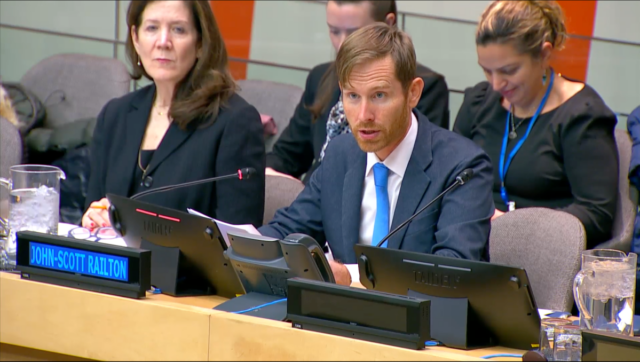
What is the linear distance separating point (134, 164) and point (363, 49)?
94 cm

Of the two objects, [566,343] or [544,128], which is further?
[544,128]

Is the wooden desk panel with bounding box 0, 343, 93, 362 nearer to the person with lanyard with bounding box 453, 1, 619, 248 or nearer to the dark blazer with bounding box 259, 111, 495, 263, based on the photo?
the dark blazer with bounding box 259, 111, 495, 263

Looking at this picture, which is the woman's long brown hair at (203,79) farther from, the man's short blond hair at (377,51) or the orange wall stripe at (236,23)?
the orange wall stripe at (236,23)

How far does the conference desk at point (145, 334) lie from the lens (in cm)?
148

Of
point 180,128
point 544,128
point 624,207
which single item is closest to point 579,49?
point 544,128

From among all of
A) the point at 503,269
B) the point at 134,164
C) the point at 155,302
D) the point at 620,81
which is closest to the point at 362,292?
the point at 503,269

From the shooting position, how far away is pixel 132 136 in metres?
2.82

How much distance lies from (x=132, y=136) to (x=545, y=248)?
1385 mm

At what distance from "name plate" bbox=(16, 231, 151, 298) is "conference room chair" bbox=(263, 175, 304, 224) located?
1.18 metres

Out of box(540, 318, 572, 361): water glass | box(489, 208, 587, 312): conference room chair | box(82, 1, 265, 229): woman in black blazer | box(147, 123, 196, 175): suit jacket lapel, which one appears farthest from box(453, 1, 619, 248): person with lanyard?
box(540, 318, 572, 361): water glass

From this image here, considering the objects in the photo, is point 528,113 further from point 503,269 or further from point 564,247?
point 503,269

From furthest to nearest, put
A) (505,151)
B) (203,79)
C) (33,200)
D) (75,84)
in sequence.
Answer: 1. (75,84)
2. (505,151)
3. (203,79)
4. (33,200)

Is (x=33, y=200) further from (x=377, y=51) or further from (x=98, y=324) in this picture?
(x=377, y=51)

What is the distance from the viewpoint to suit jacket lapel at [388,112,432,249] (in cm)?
221
